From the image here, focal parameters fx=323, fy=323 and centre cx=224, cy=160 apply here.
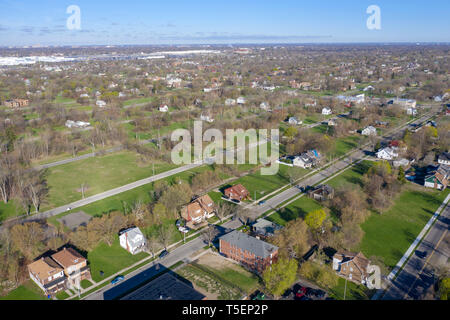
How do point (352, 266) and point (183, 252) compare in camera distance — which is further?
point (183, 252)

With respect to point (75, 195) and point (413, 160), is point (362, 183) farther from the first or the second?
point (75, 195)

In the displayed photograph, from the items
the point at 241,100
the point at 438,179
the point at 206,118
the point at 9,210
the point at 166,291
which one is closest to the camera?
the point at 166,291

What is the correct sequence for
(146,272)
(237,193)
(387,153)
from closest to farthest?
(146,272) < (237,193) < (387,153)

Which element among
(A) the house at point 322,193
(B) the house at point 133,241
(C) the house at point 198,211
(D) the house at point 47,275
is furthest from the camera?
(A) the house at point 322,193

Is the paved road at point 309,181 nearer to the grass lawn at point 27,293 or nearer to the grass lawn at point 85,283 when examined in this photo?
the grass lawn at point 85,283

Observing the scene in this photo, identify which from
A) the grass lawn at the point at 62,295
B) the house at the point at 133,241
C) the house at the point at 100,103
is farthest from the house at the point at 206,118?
the grass lawn at the point at 62,295

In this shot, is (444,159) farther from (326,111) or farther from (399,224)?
(326,111)

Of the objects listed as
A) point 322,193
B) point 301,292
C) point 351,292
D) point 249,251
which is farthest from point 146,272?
point 322,193
